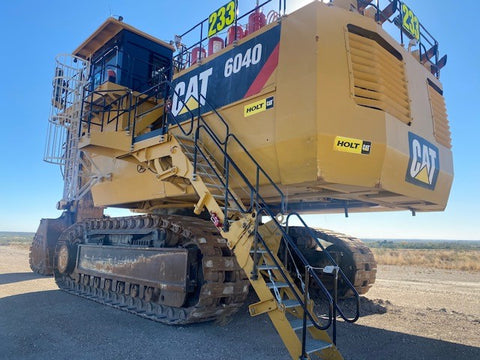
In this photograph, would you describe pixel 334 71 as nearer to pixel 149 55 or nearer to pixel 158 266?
pixel 158 266

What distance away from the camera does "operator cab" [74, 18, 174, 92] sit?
9.51 meters

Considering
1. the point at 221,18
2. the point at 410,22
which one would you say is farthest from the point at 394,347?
the point at 221,18

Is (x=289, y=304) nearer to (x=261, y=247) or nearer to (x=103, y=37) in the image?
(x=261, y=247)

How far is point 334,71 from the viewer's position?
4938 mm

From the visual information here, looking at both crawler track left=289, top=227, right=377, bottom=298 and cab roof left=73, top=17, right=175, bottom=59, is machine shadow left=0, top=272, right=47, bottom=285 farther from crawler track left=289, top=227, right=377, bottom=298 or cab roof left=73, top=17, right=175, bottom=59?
crawler track left=289, top=227, right=377, bottom=298

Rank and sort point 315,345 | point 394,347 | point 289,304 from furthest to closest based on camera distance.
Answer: point 394,347
point 289,304
point 315,345

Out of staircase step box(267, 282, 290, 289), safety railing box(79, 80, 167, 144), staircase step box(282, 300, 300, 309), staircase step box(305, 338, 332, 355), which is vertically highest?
safety railing box(79, 80, 167, 144)

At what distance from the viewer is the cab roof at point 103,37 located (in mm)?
9766

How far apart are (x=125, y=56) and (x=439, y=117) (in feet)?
24.1

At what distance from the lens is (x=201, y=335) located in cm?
549

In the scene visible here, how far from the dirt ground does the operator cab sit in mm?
5409

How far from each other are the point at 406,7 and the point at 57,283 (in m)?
9.96

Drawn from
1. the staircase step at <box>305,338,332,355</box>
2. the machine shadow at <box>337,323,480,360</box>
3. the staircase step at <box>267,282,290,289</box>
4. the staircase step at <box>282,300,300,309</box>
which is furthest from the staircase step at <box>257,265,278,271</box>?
the machine shadow at <box>337,323,480,360</box>

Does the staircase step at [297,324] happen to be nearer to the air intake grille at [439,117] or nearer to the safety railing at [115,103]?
the air intake grille at [439,117]
